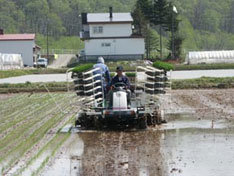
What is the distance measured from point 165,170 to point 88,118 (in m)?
5.91

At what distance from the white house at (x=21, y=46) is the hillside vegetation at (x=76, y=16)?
177 ft

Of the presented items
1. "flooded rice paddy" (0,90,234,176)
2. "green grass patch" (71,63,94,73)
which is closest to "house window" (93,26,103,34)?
"green grass patch" (71,63,94,73)

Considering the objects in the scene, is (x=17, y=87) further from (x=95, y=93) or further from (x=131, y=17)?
(x=131, y=17)

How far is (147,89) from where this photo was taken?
49.5 ft

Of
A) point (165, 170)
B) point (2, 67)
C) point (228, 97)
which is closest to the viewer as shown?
point (165, 170)

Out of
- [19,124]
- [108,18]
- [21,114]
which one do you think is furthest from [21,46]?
[19,124]

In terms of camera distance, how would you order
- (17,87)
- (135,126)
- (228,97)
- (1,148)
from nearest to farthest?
1. (1,148)
2. (135,126)
3. (228,97)
4. (17,87)

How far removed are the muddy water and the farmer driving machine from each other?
54 centimetres

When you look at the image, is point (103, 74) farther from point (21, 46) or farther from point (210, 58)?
point (21, 46)

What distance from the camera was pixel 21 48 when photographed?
78188mm

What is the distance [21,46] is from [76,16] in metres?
80.0

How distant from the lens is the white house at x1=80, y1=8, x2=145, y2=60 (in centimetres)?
7381

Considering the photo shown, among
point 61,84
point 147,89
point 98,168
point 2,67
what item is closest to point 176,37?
point 2,67

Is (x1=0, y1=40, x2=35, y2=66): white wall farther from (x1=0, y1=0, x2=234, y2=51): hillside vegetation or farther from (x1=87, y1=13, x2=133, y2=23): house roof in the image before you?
(x1=0, y1=0, x2=234, y2=51): hillside vegetation
